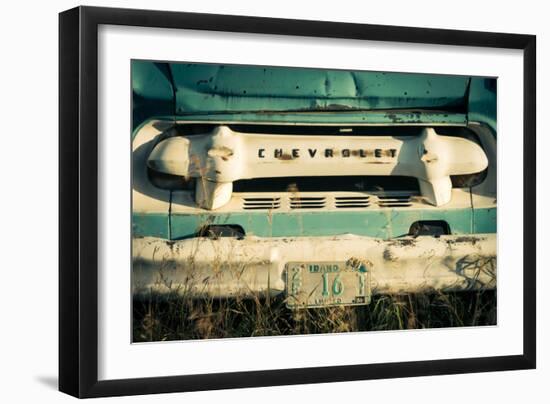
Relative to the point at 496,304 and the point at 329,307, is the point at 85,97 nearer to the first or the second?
the point at 329,307

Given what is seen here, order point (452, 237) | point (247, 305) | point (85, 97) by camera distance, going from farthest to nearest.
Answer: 1. point (452, 237)
2. point (247, 305)
3. point (85, 97)

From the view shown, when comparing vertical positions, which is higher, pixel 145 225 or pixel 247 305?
pixel 145 225

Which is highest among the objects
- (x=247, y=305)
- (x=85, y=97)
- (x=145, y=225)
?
(x=85, y=97)

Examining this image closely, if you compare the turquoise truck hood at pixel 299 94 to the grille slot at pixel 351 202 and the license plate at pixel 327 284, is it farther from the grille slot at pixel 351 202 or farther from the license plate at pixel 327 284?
the license plate at pixel 327 284

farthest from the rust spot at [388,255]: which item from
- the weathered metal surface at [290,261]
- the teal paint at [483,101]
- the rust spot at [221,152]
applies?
the rust spot at [221,152]

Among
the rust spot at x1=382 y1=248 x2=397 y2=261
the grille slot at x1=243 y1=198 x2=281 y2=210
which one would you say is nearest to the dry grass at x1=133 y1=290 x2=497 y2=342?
the rust spot at x1=382 y1=248 x2=397 y2=261

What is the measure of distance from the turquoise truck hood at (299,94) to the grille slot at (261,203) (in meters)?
0.35

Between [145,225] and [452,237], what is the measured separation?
147cm

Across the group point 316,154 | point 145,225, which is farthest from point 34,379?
point 316,154

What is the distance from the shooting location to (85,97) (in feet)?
16.1

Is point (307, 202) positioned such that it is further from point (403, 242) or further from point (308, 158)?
point (403, 242)

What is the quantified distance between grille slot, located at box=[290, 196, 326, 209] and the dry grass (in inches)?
16.3

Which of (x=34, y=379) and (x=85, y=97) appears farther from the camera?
(x=34, y=379)

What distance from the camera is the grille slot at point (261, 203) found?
5301 millimetres
